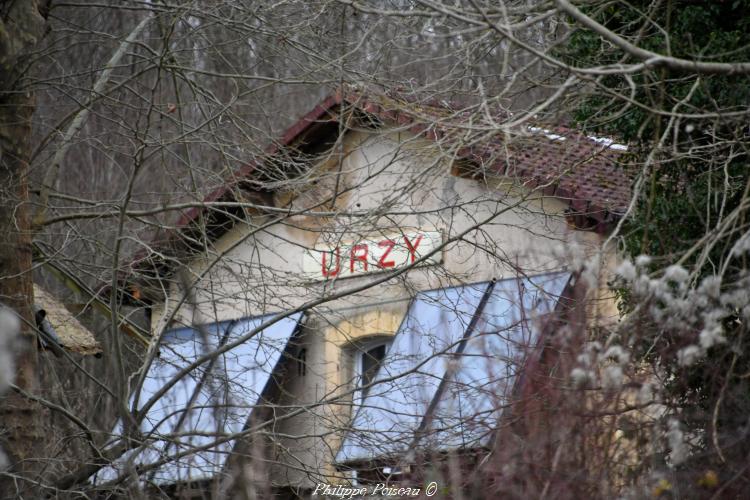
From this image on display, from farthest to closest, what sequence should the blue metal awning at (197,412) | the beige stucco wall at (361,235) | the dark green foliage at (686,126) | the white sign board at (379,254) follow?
1. the white sign board at (379,254)
2. the beige stucco wall at (361,235)
3. the dark green foliage at (686,126)
4. the blue metal awning at (197,412)

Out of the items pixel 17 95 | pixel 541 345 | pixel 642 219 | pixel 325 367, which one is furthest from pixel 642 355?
pixel 325 367

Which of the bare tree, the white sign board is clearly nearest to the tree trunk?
the bare tree

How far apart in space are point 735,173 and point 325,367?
6155mm

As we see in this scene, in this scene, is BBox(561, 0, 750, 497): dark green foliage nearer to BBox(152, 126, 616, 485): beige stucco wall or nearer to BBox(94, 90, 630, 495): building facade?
BBox(94, 90, 630, 495): building facade

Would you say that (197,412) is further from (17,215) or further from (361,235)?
(361,235)

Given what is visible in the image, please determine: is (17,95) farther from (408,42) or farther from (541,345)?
(541,345)

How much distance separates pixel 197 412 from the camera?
9.45 metres

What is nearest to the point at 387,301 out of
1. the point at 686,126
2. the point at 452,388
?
the point at 452,388

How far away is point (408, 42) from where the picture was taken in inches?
376

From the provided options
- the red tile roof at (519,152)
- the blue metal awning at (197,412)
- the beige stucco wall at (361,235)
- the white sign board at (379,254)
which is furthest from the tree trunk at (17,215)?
the white sign board at (379,254)

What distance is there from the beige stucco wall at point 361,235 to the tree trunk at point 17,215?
1.19 metres

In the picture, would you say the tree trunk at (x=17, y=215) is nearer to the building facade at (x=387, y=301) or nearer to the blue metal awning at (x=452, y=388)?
the building facade at (x=387, y=301)

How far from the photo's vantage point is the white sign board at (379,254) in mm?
8297

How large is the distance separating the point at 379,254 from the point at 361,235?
16.5 feet
